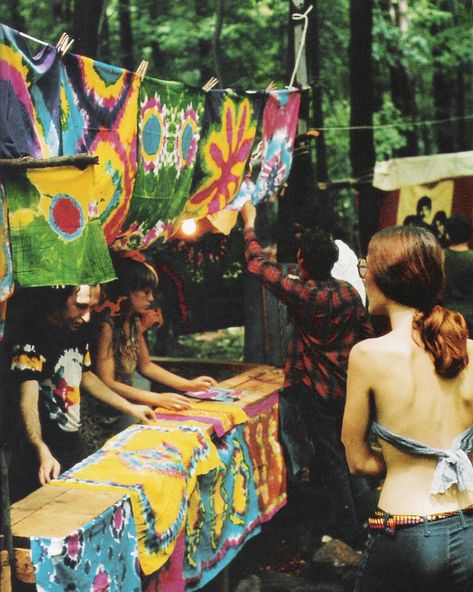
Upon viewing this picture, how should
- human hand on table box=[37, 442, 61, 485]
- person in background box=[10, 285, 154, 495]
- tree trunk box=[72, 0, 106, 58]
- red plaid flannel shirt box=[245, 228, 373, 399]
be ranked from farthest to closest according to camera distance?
tree trunk box=[72, 0, 106, 58] < red plaid flannel shirt box=[245, 228, 373, 399] < person in background box=[10, 285, 154, 495] < human hand on table box=[37, 442, 61, 485]

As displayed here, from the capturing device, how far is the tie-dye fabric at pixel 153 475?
426 centimetres

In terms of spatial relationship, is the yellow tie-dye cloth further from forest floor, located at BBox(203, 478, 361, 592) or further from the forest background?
the forest background

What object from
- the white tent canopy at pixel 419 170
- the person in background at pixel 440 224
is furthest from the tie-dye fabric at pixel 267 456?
the person in background at pixel 440 224

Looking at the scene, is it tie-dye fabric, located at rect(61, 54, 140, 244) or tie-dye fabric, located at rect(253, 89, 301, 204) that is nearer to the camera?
tie-dye fabric, located at rect(61, 54, 140, 244)

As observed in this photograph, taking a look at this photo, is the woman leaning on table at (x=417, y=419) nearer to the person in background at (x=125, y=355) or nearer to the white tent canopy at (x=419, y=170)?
the person in background at (x=125, y=355)

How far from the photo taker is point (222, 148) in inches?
231

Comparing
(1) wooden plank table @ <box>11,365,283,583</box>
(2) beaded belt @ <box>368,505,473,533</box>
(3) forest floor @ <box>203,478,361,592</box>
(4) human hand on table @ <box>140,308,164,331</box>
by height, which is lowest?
(3) forest floor @ <box>203,478,361,592</box>

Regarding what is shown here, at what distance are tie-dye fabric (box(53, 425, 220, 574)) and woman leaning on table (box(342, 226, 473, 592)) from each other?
154cm

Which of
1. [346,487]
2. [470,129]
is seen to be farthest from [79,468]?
[470,129]

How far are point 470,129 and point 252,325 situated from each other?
59.5ft

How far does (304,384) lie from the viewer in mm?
6535

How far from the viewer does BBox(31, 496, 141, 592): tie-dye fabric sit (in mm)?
3520

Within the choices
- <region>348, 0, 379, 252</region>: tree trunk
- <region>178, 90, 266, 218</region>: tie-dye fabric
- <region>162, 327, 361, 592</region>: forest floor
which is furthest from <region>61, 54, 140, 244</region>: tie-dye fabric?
<region>348, 0, 379, 252</region>: tree trunk

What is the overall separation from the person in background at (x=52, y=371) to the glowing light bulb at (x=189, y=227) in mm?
1712
